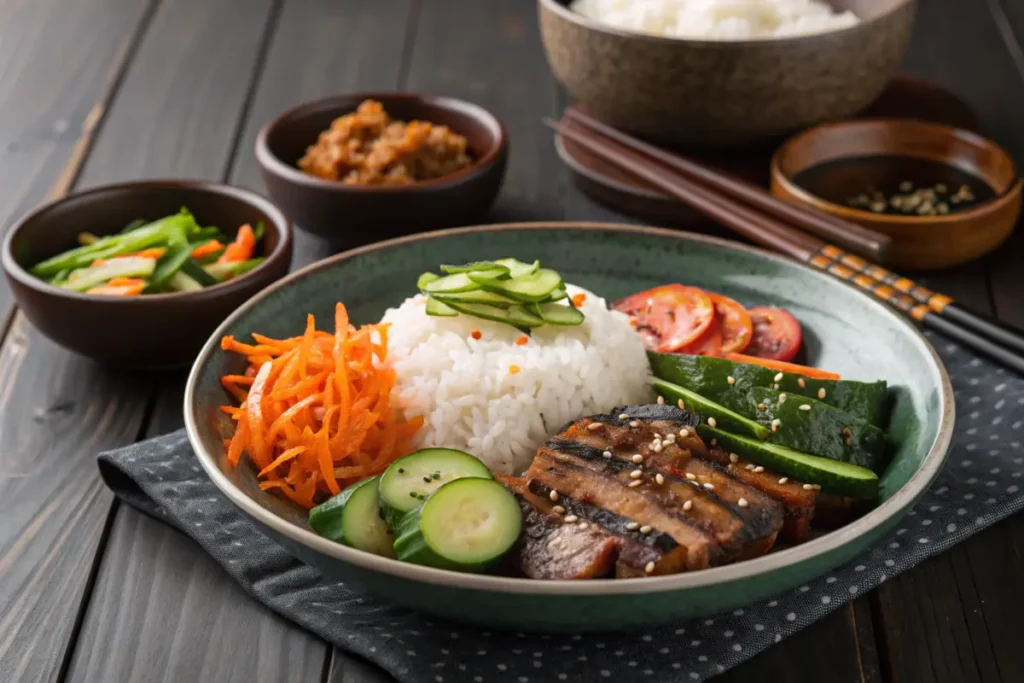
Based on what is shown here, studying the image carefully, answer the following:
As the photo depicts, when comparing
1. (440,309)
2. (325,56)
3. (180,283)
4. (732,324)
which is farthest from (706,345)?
(325,56)

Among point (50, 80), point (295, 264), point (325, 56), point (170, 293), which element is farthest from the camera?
point (325, 56)

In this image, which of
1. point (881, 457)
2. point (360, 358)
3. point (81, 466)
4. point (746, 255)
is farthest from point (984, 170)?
point (81, 466)

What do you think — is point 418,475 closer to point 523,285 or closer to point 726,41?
point 523,285

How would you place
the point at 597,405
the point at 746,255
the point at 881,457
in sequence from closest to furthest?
the point at 881,457, the point at 597,405, the point at 746,255

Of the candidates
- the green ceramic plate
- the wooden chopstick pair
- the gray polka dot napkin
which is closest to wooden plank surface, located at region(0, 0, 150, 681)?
the gray polka dot napkin

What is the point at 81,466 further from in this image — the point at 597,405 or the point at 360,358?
the point at 597,405

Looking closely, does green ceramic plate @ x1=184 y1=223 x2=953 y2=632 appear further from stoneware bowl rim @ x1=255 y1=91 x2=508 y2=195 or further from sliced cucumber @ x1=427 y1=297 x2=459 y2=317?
stoneware bowl rim @ x1=255 y1=91 x2=508 y2=195

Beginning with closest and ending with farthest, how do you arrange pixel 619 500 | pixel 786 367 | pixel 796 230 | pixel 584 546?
pixel 584 546, pixel 619 500, pixel 786 367, pixel 796 230
